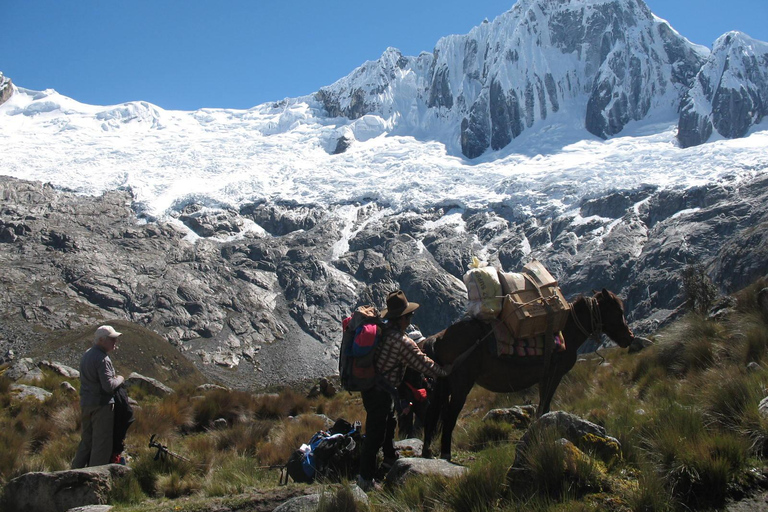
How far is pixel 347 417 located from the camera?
13.5 metres

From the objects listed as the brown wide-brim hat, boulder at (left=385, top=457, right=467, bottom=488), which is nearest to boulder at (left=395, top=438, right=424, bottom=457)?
boulder at (left=385, top=457, right=467, bottom=488)

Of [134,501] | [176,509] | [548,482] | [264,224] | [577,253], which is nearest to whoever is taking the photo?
[548,482]

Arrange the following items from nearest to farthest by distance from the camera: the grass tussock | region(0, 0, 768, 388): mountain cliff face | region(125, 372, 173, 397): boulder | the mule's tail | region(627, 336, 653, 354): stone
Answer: the grass tussock → the mule's tail → region(627, 336, 653, 354): stone → region(125, 372, 173, 397): boulder → region(0, 0, 768, 388): mountain cliff face

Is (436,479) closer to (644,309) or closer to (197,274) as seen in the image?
(644,309)

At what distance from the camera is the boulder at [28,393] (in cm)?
1411

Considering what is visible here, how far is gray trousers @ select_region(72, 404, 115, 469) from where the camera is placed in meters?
8.07

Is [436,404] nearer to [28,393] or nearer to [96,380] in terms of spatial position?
[96,380]

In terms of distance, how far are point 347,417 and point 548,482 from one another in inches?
366

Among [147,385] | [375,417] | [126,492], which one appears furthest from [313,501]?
[147,385]

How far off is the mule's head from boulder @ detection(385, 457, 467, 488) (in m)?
4.86

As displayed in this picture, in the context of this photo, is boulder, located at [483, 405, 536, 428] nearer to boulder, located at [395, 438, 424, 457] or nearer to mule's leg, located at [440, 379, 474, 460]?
boulder, located at [395, 438, 424, 457]

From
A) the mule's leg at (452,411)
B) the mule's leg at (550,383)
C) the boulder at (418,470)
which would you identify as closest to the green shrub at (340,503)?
the boulder at (418,470)

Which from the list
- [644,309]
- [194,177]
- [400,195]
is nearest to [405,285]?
[400,195]

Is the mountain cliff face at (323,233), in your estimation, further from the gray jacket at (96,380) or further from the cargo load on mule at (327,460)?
the gray jacket at (96,380)
